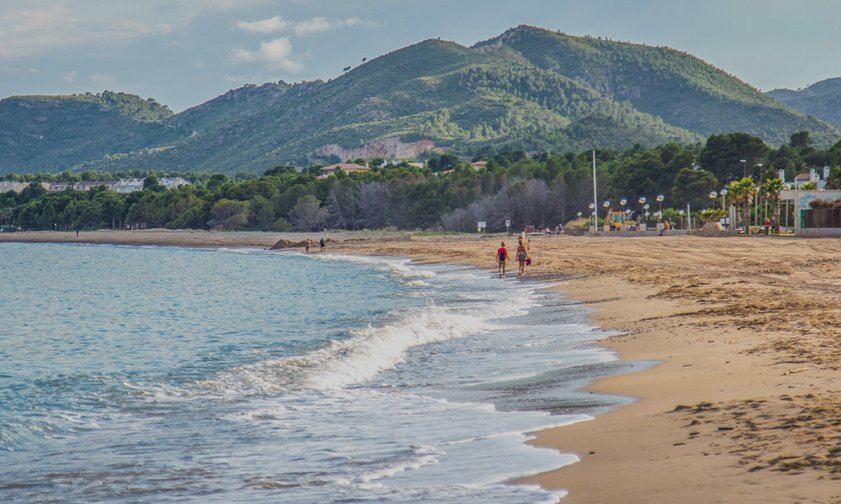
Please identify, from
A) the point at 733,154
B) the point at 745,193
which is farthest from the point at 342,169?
the point at 745,193

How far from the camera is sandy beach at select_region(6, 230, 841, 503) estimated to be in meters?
6.39

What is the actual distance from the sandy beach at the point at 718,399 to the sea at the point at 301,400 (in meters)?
0.54

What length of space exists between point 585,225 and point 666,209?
854 cm

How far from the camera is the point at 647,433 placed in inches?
328

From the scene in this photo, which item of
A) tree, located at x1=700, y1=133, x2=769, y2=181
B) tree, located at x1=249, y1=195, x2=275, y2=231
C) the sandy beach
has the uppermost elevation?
tree, located at x1=700, y1=133, x2=769, y2=181

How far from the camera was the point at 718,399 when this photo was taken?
9211mm

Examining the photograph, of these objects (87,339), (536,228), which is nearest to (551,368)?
(87,339)

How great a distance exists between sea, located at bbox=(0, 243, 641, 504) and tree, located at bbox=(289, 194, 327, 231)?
86.5m

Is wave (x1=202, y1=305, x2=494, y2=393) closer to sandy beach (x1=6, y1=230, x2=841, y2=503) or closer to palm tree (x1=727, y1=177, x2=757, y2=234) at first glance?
sandy beach (x1=6, y1=230, x2=841, y2=503)

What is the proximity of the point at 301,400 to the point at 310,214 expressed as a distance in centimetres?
10413

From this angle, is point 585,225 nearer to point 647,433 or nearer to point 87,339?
point 87,339

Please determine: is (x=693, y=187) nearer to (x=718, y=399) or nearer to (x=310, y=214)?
(x=310, y=214)

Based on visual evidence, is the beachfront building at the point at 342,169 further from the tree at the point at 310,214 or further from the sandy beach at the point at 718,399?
the sandy beach at the point at 718,399

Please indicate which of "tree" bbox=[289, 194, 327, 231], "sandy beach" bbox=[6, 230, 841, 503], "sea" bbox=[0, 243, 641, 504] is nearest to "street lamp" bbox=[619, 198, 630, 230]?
"tree" bbox=[289, 194, 327, 231]
